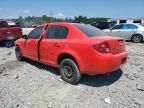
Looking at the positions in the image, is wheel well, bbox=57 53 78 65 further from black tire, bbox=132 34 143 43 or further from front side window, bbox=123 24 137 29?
front side window, bbox=123 24 137 29

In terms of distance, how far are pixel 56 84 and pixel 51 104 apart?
122 centimetres

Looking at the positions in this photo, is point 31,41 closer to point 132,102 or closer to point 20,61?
point 20,61

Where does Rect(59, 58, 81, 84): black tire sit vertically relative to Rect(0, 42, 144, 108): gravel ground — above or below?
above

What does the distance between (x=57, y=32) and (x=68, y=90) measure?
1787 millimetres

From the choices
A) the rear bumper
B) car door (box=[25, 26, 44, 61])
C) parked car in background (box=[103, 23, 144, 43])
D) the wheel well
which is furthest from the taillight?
parked car in background (box=[103, 23, 144, 43])

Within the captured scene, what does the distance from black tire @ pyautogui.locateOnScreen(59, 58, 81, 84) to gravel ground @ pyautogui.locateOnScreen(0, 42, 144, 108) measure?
0.53ft

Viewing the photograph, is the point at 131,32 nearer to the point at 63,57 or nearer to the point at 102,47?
the point at 63,57

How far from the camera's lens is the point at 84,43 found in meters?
4.86

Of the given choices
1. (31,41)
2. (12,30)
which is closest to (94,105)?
(31,41)

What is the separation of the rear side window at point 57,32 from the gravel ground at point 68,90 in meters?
1.24

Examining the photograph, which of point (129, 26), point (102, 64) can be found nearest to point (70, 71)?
point (102, 64)

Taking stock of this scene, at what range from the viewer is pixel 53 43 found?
579 cm

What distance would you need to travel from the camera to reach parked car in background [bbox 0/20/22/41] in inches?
497

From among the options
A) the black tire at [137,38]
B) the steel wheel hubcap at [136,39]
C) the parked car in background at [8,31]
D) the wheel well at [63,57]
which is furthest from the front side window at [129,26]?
the wheel well at [63,57]
